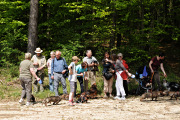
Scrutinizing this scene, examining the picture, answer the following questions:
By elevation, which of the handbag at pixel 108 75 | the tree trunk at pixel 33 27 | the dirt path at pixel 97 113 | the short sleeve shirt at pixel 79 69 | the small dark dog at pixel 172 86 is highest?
the tree trunk at pixel 33 27

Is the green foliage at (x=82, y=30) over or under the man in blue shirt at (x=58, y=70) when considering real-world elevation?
over

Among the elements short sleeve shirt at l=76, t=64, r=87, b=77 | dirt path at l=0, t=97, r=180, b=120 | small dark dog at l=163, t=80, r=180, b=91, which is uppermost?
short sleeve shirt at l=76, t=64, r=87, b=77

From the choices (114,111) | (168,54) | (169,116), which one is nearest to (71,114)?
(114,111)

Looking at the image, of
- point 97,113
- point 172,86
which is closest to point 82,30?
point 172,86

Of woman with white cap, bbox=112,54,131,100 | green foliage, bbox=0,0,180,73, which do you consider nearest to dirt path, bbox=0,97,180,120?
woman with white cap, bbox=112,54,131,100

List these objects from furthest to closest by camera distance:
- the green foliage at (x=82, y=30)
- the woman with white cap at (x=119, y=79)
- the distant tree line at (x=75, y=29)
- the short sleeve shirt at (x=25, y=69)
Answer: the green foliage at (x=82, y=30)
the distant tree line at (x=75, y=29)
the woman with white cap at (x=119, y=79)
the short sleeve shirt at (x=25, y=69)

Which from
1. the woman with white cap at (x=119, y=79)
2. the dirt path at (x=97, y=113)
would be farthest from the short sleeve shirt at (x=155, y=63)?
the dirt path at (x=97, y=113)

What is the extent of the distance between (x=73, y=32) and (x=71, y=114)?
10431 mm

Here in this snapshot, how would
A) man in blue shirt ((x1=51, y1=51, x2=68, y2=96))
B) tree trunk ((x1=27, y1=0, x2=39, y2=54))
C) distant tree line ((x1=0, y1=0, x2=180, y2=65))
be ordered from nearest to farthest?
1. man in blue shirt ((x1=51, y1=51, x2=68, y2=96))
2. tree trunk ((x1=27, y1=0, x2=39, y2=54))
3. distant tree line ((x1=0, y1=0, x2=180, y2=65))

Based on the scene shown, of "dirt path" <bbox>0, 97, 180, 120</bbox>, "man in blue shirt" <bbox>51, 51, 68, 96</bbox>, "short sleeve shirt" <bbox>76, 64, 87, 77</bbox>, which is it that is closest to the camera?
"dirt path" <bbox>0, 97, 180, 120</bbox>

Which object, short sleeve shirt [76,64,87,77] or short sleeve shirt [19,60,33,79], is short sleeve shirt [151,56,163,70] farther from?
short sleeve shirt [19,60,33,79]

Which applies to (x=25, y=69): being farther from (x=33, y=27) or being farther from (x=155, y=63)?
(x=155, y=63)

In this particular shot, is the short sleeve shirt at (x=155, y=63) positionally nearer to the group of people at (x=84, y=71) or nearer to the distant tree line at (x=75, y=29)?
the group of people at (x=84, y=71)

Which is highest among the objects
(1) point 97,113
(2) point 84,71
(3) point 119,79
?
(2) point 84,71
